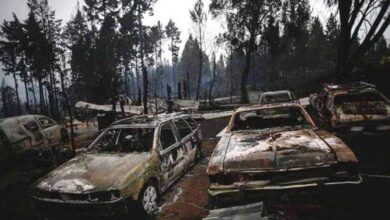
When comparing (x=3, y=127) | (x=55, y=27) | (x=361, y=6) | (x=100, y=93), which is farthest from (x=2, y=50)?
(x=361, y=6)

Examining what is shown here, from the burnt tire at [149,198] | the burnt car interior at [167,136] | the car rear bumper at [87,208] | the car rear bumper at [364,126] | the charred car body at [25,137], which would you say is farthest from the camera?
the charred car body at [25,137]

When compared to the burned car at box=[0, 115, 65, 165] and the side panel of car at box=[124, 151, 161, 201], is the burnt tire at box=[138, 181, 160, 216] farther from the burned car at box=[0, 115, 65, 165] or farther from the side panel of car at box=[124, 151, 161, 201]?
the burned car at box=[0, 115, 65, 165]

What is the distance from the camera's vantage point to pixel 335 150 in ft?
14.8

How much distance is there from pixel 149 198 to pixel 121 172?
780mm

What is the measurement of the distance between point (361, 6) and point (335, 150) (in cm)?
1327

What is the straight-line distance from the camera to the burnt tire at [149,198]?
5535 mm

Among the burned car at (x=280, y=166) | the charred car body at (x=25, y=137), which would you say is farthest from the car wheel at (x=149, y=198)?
the charred car body at (x=25, y=137)

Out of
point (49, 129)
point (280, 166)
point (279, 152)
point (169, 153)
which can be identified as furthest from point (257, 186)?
point (49, 129)

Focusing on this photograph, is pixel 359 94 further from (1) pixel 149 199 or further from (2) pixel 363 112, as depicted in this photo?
(1) pixel 149 199

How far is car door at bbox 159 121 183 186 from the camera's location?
6.51m

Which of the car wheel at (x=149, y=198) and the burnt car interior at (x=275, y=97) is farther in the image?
the burnt car interior at (x=275, y=97)

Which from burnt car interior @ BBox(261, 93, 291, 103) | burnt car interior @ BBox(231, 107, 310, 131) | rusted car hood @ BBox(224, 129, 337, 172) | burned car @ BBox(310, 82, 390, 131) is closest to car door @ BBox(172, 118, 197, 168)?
burnt car interior @ BBox(231, 107, 310, 131)

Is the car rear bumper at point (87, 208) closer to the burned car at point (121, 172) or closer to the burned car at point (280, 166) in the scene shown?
the burned car at point (121, 172)

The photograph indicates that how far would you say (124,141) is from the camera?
700cm
